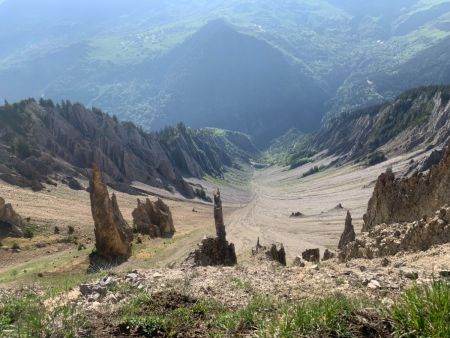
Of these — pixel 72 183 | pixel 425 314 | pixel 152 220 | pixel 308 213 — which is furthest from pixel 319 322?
pixel 308 213

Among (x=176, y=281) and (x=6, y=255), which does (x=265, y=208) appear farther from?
(x=176, y=281)

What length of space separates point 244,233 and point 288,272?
82159 mm

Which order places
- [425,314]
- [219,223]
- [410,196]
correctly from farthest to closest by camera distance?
[219,223] < [410,196] < [425,314]

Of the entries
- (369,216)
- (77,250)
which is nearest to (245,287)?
(369,216)

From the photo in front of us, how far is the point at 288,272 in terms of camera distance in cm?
1786

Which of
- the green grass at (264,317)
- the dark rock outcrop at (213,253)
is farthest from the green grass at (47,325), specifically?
the dark rock outcrop at (213,253)

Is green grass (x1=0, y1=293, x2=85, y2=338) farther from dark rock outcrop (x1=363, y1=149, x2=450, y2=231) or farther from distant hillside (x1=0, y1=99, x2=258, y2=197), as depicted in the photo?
distant hillside (x1=0, y1=99, x2=258, y2=197)

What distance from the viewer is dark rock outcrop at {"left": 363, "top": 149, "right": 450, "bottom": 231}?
33.0 metres

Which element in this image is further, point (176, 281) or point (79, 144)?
point (79, 144)

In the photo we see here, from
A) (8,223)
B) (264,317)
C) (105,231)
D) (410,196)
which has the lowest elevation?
(105,231)

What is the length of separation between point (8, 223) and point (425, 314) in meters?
60.4

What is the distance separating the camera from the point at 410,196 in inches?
1502

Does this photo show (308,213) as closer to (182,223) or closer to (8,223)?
(182,223)

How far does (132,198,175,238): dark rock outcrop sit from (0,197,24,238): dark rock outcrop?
1520 cm
